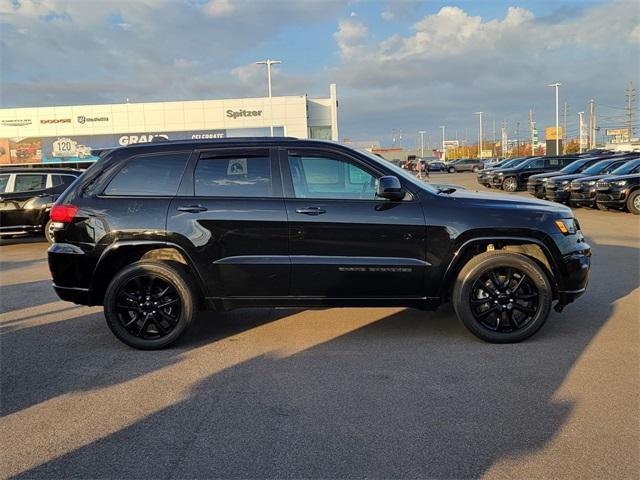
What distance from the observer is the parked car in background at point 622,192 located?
48.9 ft

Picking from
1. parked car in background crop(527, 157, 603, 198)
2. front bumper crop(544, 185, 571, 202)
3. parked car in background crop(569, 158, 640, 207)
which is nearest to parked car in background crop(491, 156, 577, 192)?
parked car in background crop(527, 157, 603, 198)

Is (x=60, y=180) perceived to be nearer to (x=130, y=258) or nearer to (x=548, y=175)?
(x=130, y=258)

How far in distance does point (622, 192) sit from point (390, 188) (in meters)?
12.9

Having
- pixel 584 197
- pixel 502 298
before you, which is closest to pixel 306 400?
pixel 502 298

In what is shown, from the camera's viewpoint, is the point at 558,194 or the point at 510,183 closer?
the point at 558,194

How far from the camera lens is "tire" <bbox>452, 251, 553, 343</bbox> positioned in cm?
493

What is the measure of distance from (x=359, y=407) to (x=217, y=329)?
2.39 meters

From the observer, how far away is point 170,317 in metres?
5.08

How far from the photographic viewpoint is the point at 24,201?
12.2 metres

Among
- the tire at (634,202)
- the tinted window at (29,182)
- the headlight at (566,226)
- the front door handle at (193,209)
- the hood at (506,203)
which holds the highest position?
the tinted window at (29,182)

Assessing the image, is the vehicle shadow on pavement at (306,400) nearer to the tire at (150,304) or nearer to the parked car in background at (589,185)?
the tire at (150,304)

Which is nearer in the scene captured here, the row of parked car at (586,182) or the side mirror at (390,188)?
the side mirror at (390,188)

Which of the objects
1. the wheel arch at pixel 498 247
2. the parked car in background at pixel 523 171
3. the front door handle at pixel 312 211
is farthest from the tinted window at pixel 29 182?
the parked car in background at pixel 523 171

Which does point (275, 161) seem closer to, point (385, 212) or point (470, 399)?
point (385, 212)
